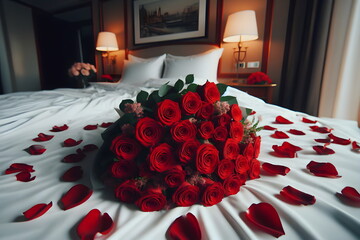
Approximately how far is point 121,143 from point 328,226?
49 cm

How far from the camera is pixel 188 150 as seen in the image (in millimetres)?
437

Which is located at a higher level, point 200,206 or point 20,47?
point 20,47

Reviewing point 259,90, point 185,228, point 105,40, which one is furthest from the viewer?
point 105,40

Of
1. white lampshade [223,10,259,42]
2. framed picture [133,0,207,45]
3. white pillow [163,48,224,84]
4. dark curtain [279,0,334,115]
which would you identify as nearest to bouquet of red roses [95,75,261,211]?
white pillow [163,48,224,84]

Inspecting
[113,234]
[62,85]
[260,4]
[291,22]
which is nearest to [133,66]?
[260,4]

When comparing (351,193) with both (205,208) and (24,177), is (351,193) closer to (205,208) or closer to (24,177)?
(205,208)

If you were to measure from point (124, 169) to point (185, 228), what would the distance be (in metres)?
0.20

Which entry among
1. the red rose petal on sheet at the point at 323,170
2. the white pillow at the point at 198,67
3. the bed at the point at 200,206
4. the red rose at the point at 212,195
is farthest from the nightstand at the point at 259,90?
the red rose at the point at 212,195

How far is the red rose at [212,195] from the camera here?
16.9 inches

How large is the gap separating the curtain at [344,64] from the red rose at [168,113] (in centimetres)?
250

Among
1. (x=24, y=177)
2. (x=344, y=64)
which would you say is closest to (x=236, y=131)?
(x=24, y=177)

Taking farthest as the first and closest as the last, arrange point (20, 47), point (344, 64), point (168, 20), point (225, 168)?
point (20, 47) → point (168, 20) → point (344, 64) → point (225, 168)

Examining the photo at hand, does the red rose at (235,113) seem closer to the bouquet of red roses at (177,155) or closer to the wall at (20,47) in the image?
the bouquet of red roses at (177,155)

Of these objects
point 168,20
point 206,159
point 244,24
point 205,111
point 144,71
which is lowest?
point 206,159
